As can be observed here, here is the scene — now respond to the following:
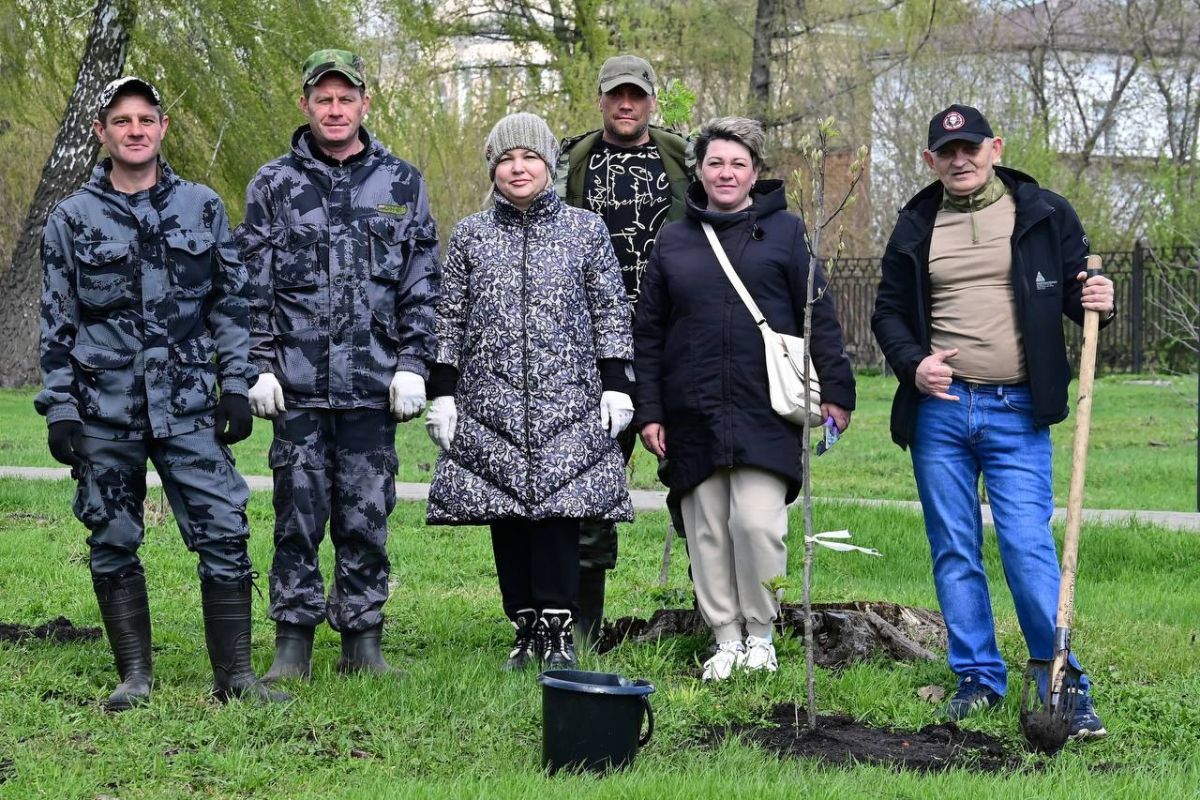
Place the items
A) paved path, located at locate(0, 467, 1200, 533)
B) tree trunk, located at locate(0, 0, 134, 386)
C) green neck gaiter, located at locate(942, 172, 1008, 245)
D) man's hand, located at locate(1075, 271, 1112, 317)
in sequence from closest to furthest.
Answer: man's hand, located at locate(1075, 271, 1112, 317), green neck gaiter, located at locate(942, 172, 1008, 245), paved path, located at locate(0, 467, 1200, 533), tree trunk, located at locate(0, 0, 134, 386)

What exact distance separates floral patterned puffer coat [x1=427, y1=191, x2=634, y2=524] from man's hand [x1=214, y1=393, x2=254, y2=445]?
29.1 inches

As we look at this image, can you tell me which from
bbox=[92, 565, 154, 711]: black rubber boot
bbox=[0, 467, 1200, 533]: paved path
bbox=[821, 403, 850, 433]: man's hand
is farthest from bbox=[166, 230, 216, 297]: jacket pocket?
bbox=[0, 467, 1200, 533]: paved path

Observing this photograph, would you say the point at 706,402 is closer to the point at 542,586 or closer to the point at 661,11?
the point at 542,586

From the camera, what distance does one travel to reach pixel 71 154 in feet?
51.0

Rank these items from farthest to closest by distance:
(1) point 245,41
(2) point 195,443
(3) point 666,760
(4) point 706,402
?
1. (1) point 245,41
2. (4) point 706,402
3. (2) point 195,443
4. (3) point 666,760

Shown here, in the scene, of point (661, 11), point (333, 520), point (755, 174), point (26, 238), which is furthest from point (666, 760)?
point (661, 11)

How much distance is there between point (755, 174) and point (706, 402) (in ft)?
2.83

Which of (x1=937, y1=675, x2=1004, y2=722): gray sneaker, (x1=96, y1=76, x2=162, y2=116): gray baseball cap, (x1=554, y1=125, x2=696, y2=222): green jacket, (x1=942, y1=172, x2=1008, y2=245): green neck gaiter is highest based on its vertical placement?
(x1=96, y1=76, x2=162, y2=116): gray baseball cap

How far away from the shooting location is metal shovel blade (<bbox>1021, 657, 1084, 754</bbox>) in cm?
429

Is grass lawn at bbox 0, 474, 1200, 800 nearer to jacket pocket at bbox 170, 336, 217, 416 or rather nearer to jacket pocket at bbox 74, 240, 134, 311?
jacket pocket at bbox 170, 336, 217, 416

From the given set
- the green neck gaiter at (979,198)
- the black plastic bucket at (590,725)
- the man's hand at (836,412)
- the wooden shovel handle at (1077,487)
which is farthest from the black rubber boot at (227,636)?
the green neck gaiter at (979,198)

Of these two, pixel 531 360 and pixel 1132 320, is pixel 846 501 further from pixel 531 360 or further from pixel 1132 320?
pixel 1132 320

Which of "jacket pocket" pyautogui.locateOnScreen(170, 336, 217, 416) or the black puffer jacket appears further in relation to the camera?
A: the black puffer jacket

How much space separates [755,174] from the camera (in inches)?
205
